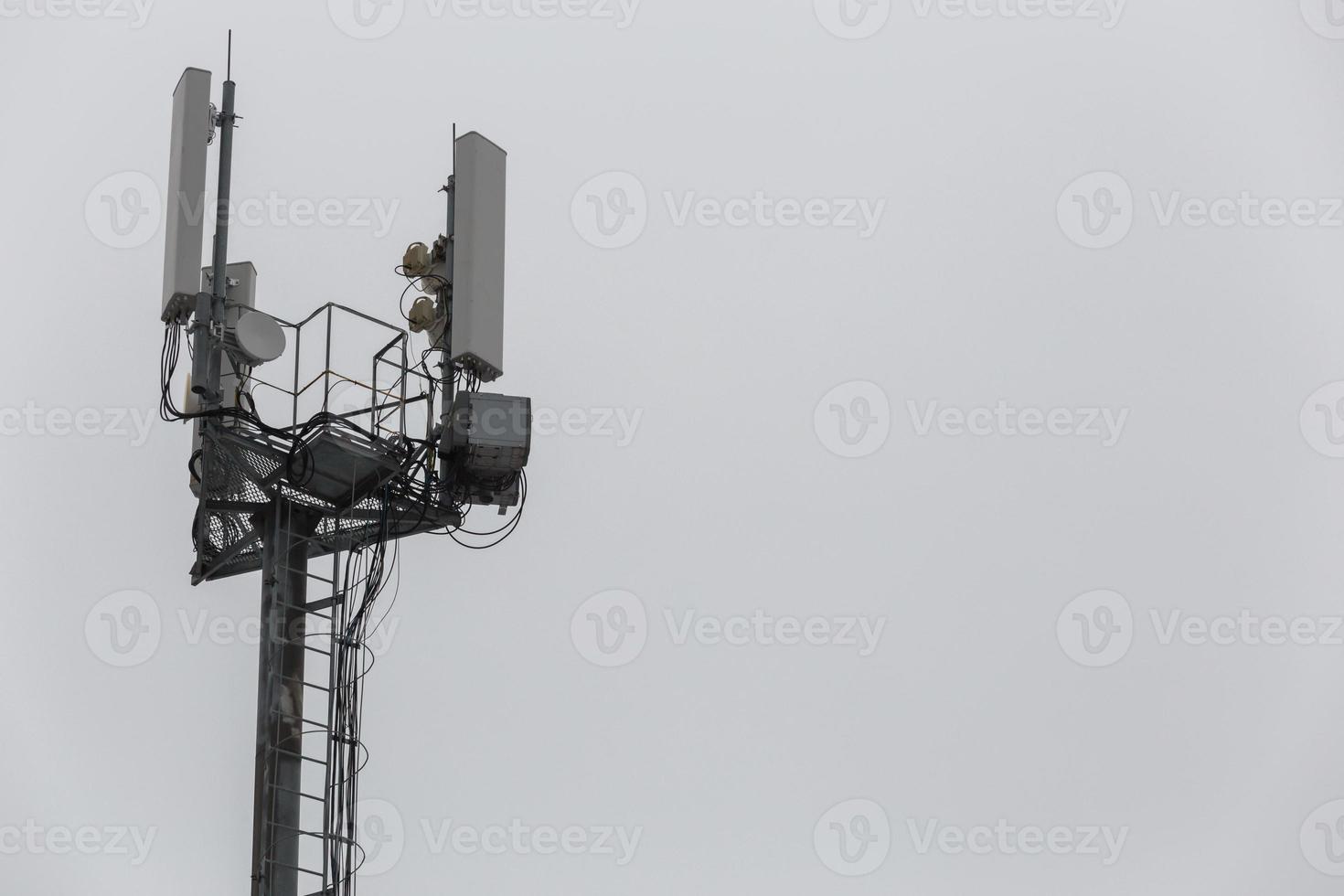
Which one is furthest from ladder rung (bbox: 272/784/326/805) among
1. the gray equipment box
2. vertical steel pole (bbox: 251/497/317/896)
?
the gray equipment box

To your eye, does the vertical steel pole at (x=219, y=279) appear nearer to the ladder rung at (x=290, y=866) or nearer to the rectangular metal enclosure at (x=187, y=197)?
the rectangular metal enclosure at (x=187, y=197)

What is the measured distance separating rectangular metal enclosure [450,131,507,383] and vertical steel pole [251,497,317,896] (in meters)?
2.73

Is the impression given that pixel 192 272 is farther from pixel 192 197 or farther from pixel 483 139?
pixel 483 139

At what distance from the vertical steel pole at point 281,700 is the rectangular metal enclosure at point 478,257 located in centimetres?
273

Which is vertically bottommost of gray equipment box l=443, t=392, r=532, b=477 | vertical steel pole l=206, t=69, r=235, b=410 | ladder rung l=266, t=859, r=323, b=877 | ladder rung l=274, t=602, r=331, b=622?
ladder rung l=266, t=859, r=323, b=877

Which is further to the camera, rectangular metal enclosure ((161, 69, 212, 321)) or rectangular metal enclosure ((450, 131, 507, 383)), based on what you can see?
rectangular metal enclosure ((450, 131, 507, 383))

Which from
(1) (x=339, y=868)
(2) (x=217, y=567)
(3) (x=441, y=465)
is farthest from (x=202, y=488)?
(1) (x=339, y=868)

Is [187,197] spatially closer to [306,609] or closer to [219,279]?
[219,279]

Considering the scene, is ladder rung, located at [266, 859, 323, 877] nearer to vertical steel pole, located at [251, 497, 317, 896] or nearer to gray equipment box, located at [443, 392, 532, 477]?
vertical steel pole, located at [251, 497, 317, 896]

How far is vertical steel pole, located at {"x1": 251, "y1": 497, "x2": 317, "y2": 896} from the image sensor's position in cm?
1906

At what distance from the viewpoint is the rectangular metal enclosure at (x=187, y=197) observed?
19141mm

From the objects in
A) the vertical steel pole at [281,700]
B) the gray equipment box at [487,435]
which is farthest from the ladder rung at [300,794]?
the gray equipment box at [487,435]

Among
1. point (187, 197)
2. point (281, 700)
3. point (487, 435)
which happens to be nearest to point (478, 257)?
point (487, 435)

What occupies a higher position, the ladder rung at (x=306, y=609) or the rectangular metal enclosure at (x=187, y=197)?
the rectangular metal enclosure at (x=187, y=197)
